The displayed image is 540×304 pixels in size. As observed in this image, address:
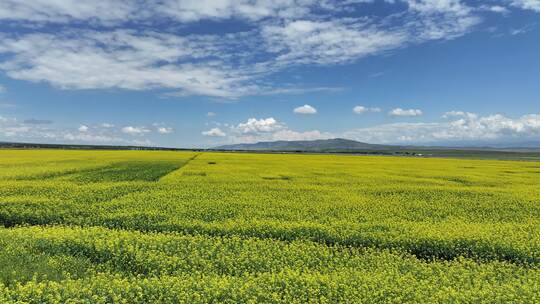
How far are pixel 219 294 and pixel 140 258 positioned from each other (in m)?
3.80

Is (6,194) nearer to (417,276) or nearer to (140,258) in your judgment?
(140,258)

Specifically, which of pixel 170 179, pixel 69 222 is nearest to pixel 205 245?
pixel 69 222

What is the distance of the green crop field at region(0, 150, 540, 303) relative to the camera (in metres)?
9.41

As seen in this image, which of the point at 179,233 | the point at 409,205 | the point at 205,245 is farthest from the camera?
the point at 409,205

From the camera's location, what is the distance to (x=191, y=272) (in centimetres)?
1100

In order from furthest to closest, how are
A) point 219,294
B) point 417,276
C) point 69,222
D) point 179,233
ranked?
point 69,222
point 179,233
point 417,276
point 219,294

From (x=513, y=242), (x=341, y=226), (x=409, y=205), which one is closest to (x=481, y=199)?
(x=409, y=205)

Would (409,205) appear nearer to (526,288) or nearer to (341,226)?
(341,226)

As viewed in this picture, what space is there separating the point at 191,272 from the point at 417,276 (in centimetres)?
652

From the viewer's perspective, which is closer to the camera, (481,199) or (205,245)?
(205,245)

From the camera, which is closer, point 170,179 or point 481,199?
point 481,199

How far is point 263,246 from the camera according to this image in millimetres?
13031

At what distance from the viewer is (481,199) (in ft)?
74.6

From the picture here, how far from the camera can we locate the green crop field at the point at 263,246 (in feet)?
30.9
